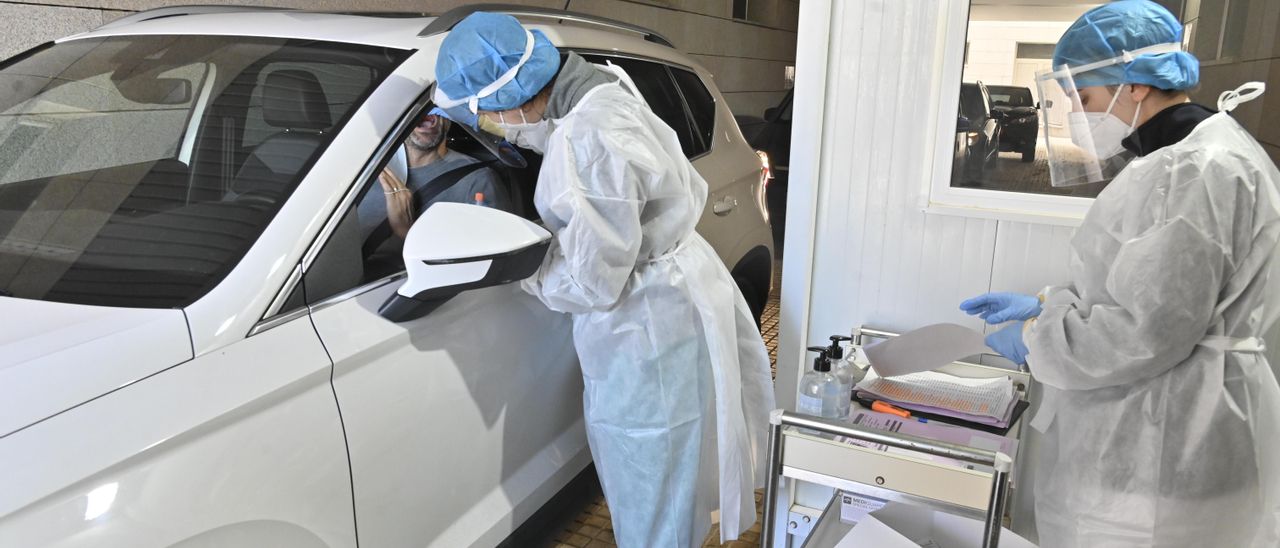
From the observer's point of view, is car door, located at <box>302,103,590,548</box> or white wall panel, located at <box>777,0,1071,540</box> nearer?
car door, located at <box>302,103,590,548</box>

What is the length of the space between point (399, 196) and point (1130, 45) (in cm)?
156

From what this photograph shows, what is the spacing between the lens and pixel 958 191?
235 cm

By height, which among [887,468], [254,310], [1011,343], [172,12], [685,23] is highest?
[685,23]

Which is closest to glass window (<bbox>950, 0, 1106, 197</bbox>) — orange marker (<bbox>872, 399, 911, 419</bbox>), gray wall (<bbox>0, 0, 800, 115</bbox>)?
orange marker (<bbox>872, 399, 911, 419</bbox>)

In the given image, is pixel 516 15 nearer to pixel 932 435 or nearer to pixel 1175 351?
pixel 932 435

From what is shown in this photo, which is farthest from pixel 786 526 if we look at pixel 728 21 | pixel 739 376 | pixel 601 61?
pixel 728 21

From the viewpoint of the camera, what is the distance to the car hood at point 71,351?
4.10ft

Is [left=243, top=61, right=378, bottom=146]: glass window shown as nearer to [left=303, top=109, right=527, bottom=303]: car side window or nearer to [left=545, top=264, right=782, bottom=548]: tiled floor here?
[left=303, top=109, right=527, bottom=303]: car side window

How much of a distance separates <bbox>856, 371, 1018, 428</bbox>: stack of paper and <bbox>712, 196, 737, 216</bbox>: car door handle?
1079 mm

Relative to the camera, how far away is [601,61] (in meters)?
2.75

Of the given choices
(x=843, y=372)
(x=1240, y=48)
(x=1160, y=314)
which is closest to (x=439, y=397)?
(x=843, y=372)

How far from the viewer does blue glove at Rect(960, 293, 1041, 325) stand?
78.9 inches

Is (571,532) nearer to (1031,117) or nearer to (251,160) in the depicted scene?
(251,160)

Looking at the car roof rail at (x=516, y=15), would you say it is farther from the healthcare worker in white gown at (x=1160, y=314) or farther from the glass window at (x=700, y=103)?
the healthcare worker in white gown at (x=1160, y=314)
